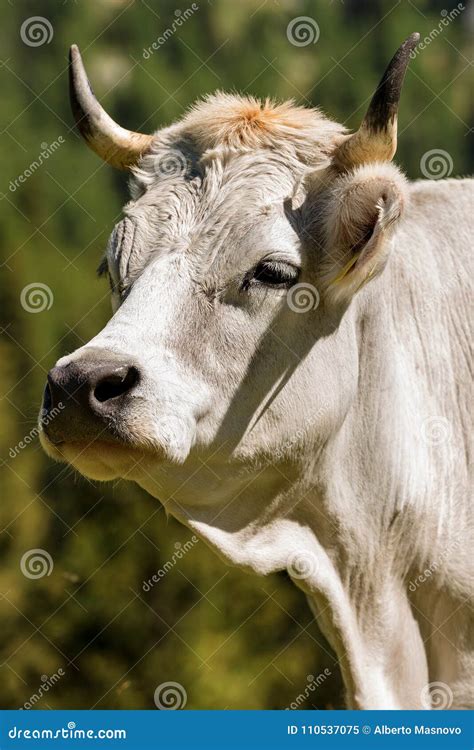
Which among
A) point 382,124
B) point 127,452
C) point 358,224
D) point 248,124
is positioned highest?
point 382,124

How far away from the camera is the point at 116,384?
3482mm

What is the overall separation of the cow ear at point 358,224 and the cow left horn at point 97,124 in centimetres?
100

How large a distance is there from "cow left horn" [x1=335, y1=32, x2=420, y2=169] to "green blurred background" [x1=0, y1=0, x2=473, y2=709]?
4.31 m

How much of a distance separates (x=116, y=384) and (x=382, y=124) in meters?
1.33

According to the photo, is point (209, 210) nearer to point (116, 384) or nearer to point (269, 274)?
point (269, 274)

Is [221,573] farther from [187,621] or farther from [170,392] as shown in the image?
[170,392]

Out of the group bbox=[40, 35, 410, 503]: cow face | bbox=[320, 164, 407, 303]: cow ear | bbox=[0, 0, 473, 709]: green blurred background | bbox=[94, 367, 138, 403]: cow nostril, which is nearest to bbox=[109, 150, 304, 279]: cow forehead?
bbox=[40, 35, 410, 503]: cow face

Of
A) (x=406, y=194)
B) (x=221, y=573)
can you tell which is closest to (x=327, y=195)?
(x=406, y=194)

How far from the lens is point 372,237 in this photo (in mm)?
3787

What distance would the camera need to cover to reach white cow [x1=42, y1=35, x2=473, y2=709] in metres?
3.69

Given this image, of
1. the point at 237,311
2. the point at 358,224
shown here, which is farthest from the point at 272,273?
the point at 358,224

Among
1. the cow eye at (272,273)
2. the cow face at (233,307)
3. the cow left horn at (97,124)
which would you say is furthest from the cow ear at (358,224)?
the cow left horn at (97,124)

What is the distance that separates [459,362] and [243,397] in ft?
3.70

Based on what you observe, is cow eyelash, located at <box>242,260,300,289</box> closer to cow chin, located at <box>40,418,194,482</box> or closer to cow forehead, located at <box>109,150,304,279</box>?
cow forehead, located at <box>109,150,304,279</box>
